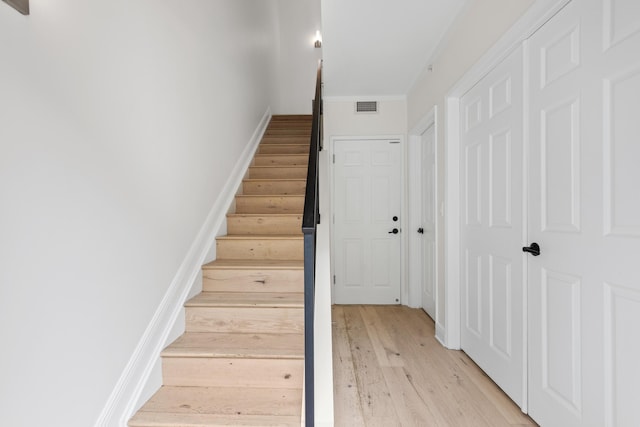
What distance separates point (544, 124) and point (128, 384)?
7.57 feet

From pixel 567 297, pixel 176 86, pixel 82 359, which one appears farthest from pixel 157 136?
pixel 567 297

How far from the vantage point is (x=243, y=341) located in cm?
177

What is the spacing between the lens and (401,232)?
3869mm

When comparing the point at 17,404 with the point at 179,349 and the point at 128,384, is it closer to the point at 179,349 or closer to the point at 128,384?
the point at 128,384

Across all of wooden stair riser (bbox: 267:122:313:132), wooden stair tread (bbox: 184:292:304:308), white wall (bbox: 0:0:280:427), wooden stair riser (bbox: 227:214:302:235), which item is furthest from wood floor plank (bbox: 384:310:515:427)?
wooden stair riser (bbox: 267:122:313:132)

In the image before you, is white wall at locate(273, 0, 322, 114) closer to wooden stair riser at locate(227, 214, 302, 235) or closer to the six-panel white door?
the six-panel white door

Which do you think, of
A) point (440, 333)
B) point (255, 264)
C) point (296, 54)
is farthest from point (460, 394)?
point (296, 54)

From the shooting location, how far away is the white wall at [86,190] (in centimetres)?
98

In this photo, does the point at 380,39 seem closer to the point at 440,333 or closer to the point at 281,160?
the point at 281,160

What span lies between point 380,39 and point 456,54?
623 millimetres

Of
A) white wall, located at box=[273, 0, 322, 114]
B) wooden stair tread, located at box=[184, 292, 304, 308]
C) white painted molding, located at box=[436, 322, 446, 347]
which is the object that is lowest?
white painted molding, located at box=[436, 322, 446, 347]

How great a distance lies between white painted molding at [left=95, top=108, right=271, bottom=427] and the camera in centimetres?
136

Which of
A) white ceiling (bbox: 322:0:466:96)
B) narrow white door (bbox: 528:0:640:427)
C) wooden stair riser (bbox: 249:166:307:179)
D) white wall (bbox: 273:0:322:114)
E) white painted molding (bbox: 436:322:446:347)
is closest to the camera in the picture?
narrow white door (bbox: 528:0:640:427)

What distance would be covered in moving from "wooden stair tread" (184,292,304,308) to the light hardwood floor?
642 millimetres
